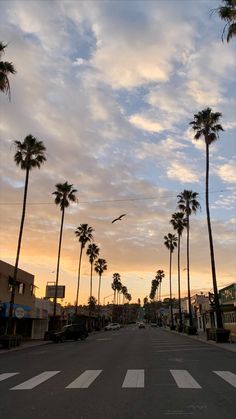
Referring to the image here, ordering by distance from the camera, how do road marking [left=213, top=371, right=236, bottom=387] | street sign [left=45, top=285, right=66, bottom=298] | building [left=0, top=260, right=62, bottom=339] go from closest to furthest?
road marking [left=213, top=371, right=236, bottom=387]
building [left=0, top=260, right=62, bottom=339]
street sign [left=45, top=285, right=66, bottom=298]

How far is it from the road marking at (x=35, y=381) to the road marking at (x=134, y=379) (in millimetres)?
2380

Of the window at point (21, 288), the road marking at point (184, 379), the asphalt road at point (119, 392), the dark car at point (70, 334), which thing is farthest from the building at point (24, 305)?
the road marking at point (184, 379)

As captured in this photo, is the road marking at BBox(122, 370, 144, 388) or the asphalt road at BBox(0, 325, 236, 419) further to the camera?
the road marking at BBox(122, 370, 144, 388)

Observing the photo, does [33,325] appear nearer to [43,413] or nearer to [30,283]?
[30,283]

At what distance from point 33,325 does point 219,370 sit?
4339cm

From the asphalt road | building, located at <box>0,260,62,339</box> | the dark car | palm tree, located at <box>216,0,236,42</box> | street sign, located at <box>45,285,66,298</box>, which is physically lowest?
the asphalt road

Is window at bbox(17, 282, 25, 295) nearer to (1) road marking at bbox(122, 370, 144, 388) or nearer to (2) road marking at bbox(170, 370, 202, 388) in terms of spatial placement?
(1) road marking at bbox(122, 370, 144, 388)

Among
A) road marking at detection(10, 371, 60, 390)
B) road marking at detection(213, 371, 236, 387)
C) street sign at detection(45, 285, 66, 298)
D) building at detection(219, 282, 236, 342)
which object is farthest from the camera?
street sign at detection(45, 285, 66, 298)

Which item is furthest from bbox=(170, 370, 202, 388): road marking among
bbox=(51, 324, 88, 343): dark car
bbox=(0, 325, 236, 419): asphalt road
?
bbox=(51, 324, 88, 343): dark car

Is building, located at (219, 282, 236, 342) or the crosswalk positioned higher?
building, located at (219, 282, 236, 342)

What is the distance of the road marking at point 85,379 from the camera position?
12.1 m

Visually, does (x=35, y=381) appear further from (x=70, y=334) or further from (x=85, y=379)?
(x=70, y=334)

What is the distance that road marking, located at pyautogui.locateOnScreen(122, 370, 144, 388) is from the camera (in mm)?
11930

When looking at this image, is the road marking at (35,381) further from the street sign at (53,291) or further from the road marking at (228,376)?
the street sign at (53,291)
